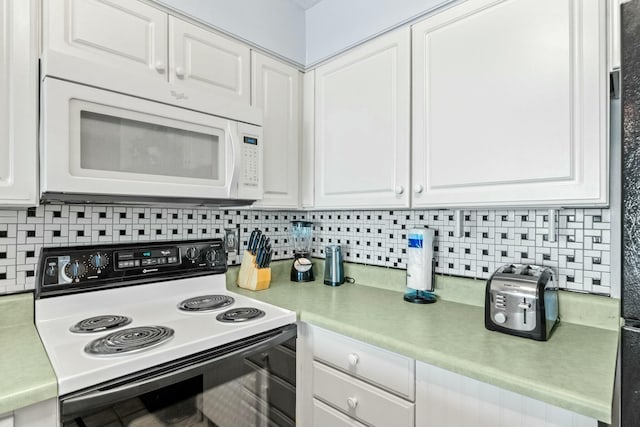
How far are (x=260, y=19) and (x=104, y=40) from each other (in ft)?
2.45

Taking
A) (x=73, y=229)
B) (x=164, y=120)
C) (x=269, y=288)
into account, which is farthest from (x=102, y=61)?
(x=269, y=288)

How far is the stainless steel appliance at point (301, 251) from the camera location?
1892mm

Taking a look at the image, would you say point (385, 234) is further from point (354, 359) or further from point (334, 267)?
point (354, 359)

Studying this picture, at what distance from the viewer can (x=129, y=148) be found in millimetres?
1145

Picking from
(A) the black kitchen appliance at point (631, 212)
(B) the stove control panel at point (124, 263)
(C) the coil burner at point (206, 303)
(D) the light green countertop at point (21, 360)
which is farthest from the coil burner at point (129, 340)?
(A) the black kitchen appliance at point (631, 212)

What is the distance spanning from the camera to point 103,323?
46.0 inches

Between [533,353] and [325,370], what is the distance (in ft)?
2.27

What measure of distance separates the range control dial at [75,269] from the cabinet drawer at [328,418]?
3.37 feet

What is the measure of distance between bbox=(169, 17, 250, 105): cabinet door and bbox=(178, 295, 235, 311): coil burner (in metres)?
0.90

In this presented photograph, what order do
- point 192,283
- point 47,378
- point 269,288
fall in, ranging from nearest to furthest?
point 47,378 < point 192,283 < point 269,288

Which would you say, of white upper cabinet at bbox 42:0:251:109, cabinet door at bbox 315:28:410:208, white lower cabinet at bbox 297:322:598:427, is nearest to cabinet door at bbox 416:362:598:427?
white lower cabinet at bbox 297:322:598:427

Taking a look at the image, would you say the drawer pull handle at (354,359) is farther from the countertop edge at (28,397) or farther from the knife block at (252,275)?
the countertop edge at (28,397)

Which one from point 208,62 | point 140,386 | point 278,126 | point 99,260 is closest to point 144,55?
point 208,62

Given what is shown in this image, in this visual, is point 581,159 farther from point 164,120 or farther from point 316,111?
point 164,120
